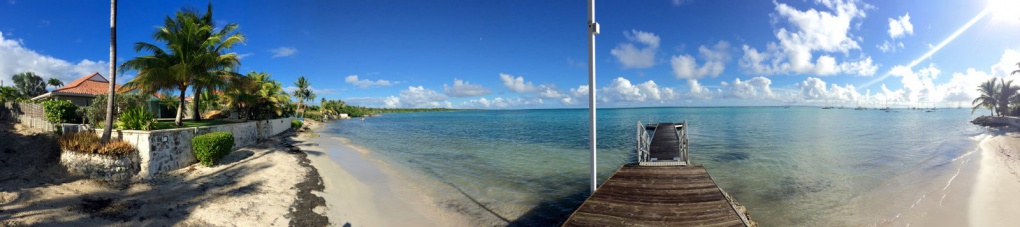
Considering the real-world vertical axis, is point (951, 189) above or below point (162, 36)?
below

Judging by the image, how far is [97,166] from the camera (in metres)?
10.4

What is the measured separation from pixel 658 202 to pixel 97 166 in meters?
15.5

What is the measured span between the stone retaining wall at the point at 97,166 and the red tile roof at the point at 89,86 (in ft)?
48.7

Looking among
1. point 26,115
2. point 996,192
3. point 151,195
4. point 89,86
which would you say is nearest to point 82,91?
point 89,86

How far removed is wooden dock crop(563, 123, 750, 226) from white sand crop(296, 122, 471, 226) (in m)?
3.57

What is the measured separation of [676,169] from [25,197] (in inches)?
636

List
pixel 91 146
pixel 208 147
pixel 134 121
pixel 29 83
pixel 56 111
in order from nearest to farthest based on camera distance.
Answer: pixel 91 146, pixel 134 121, pixel 208 147, pixel 56 111, pixel 29 83

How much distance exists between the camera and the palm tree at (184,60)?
15828mm

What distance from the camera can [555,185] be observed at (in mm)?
12977

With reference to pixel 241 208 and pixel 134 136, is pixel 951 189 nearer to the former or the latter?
pixel 241 208

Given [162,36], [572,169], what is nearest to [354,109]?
[162,36]

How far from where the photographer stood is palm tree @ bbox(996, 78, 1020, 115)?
42.7 metres

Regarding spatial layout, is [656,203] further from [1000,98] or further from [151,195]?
[1000,98]

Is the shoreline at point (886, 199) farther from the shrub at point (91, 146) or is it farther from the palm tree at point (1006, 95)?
the palm tree at point (1006, 95)
